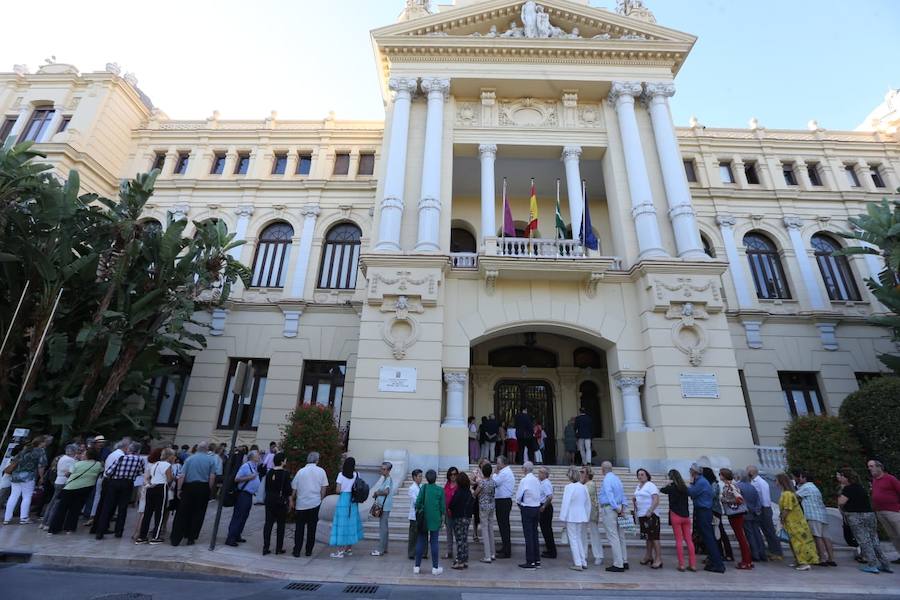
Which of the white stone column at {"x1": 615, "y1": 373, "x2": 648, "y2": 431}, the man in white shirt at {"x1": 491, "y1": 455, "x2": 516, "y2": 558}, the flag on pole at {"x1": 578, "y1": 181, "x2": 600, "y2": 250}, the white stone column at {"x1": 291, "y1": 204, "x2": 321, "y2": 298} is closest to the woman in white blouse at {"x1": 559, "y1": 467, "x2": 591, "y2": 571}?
the man in white shirt at {"x1": 491, "y1": 455, "x2": 516, "y2": 558}

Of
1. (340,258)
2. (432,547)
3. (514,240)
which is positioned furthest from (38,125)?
(432,547)

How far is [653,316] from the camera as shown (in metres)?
14.1

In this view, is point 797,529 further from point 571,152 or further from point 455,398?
point 571,152

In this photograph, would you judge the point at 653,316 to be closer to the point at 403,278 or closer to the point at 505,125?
the point at 403,278

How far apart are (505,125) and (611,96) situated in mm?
4255

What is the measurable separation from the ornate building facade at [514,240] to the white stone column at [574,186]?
83mm

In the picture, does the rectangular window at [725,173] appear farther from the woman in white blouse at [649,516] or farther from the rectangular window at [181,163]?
the rectangular window at [181,163]

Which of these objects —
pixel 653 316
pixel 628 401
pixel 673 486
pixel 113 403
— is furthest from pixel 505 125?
pixel 113 403

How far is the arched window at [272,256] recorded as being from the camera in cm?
2034

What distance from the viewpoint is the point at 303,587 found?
6.60 metres

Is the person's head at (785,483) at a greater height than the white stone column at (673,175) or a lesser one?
lesser

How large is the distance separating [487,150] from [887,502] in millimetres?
14330

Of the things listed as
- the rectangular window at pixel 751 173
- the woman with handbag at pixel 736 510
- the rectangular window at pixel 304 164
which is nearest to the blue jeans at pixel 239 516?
the woman with handbag at pixel 736 510

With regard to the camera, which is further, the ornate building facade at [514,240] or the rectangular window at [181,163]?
the rectangular window at [181,163]
